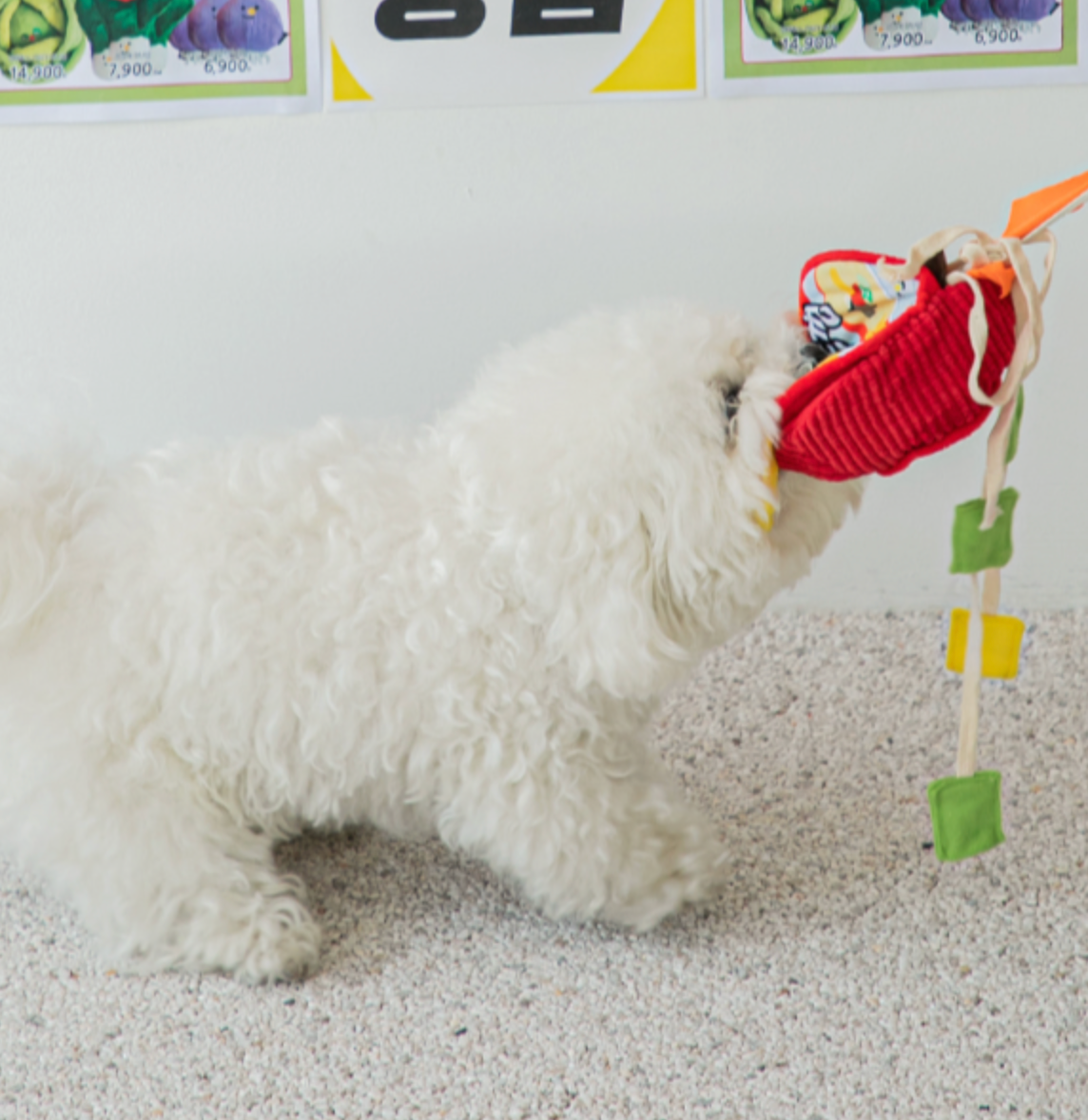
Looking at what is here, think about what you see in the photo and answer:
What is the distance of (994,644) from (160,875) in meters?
0.70

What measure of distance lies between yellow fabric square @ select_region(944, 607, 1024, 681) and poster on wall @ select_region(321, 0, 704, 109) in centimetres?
87

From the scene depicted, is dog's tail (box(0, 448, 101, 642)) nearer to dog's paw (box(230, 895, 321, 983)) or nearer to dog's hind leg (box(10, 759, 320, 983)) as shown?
dog's hind leg (box(10, 759, 320, 983))

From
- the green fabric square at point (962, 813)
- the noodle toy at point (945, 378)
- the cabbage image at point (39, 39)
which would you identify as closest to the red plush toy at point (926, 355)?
the noodle toy at point (945, 378)

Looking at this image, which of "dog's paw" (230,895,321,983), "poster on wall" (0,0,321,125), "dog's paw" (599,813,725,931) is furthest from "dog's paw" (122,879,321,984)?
"poster on wall" (0,0,321,125)

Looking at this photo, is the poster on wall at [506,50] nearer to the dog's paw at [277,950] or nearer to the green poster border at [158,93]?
the green poster border at [158,93]

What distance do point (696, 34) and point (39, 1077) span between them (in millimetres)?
1320

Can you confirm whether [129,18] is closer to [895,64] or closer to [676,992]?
[895,64]

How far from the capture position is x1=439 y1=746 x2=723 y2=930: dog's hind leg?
1069mm

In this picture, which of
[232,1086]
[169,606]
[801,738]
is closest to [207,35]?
[169,606]

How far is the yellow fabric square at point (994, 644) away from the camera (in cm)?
97

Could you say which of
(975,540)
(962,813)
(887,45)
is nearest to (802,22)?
(887,45)

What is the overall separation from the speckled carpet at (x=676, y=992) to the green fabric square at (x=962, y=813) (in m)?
0.16

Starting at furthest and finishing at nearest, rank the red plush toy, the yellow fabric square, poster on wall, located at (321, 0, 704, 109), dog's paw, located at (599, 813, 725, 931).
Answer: poster on wall, located at (321, 0, 704, 109)
dog's paw, located at (599, 813, 725, 931)
the yellow fabric square
the red plush toy

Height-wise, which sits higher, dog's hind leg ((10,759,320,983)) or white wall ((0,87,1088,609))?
white wall ((0,87,1088,609))
